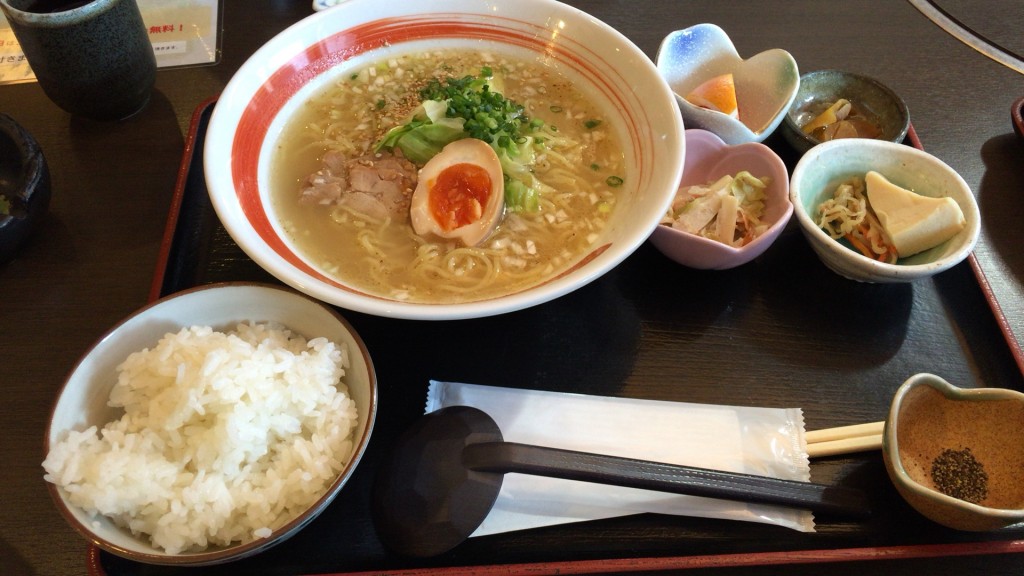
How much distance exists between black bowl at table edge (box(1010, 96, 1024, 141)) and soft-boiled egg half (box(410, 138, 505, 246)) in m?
1.97

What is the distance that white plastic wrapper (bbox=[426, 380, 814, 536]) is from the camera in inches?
55.5

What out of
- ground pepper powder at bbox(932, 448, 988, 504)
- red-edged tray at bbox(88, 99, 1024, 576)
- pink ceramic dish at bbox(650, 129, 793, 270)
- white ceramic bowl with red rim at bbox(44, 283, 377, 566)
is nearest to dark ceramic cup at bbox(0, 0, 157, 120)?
red-edged tray at bbox(88, 99, 1024, 576)

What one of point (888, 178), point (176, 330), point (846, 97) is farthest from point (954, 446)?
point (176, 330)

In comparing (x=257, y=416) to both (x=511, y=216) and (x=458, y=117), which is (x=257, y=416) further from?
(x=458, y=117)

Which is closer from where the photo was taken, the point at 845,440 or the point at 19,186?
the point at 845,440

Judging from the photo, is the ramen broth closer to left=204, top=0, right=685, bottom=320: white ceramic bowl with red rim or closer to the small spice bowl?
left=204, top=0, right=685, bottom=320: white ceramic bowl with red rim

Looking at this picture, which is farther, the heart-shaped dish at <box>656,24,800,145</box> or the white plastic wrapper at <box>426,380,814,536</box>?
the heart-shaped dish at <box>656,24,800,145</box>

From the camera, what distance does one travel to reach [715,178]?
205cm

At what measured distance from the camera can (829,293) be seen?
1.85 meters

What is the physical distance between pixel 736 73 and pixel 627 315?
1268mm

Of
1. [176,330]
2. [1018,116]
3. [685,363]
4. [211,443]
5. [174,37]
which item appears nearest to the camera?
[211,443]

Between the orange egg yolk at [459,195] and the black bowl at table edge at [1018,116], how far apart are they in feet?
6.61

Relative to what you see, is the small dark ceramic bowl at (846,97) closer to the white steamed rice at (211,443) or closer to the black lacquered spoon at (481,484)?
the black lacquered spoon at (481,484)

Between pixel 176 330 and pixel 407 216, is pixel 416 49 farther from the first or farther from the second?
pixel 176 330
